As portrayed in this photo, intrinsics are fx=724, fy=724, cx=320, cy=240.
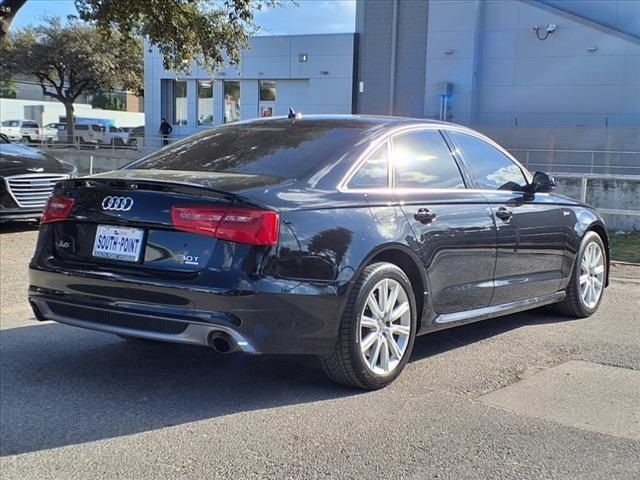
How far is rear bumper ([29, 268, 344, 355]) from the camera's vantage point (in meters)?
3.83

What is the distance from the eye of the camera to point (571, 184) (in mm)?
13477

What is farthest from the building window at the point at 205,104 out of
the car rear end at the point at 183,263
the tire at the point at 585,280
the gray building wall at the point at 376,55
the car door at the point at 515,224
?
the car rear end at the point at 183,263

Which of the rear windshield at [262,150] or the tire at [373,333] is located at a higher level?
the rear windshield at [262,150]

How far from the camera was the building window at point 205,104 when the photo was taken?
124 ft

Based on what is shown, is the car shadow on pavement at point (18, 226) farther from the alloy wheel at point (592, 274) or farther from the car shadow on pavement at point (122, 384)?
the alloy wheel at point (592, 274)

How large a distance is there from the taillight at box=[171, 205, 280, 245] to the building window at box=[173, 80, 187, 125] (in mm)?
35966

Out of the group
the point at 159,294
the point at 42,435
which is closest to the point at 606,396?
the point at 159,294

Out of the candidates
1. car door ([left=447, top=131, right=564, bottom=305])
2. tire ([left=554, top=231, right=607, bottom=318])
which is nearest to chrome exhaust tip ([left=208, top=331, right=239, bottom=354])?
car door ([left=447, top=131, right=564, bottom=305])

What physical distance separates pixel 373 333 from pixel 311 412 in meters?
0.62

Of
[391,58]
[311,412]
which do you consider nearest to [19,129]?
[391,58]

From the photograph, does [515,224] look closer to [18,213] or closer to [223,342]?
[223,342]

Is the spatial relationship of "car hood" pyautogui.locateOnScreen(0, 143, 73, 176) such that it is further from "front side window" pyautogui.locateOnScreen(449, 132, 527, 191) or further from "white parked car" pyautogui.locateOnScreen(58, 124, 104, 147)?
"white parked car" pyautogui.locateOnScreen(58, 124, 104, 147)

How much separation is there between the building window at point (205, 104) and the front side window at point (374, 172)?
34.3 m

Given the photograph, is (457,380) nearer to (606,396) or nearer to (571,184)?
(606,396)
